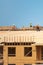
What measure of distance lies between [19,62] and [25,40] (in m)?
3.64

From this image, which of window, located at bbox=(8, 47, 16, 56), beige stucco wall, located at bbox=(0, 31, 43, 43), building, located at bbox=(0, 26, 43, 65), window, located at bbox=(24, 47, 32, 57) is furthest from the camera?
beige stucco wall, located at bbox=(0, 31, 43, 43)

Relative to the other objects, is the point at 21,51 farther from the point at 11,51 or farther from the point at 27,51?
the point at 11,51

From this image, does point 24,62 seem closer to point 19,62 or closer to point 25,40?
point 19,62

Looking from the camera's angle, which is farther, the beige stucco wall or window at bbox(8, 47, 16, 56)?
the beige stucco wall

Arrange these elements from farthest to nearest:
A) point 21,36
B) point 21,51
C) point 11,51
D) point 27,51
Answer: point 21,36
point 11,51
point 27,51
point 21,51

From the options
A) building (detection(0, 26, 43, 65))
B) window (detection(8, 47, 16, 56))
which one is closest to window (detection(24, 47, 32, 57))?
building (detection(0, 26, 43, 65))

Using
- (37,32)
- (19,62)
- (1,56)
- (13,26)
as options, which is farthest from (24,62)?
(13,26)

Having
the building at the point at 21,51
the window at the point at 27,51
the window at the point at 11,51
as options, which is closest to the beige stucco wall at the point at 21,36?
the building at the point at 21,51

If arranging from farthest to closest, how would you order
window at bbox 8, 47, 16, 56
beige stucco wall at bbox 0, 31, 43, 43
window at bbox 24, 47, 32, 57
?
beige stucco wall at bbox 0, 31, 43, 43 < window at bbox 8, 47, 16, 56 < window at bbox 24, 47, 32, 57

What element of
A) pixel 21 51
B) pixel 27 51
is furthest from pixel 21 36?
pixel 21 51

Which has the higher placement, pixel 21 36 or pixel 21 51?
pixel 21 36

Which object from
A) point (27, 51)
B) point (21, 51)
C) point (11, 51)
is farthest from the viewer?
point (11, 51)

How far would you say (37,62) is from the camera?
3556cm

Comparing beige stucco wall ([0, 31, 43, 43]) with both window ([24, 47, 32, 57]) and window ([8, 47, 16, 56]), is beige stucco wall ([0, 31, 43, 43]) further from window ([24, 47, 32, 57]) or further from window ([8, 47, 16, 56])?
window ([8, 47, 16, 56])
